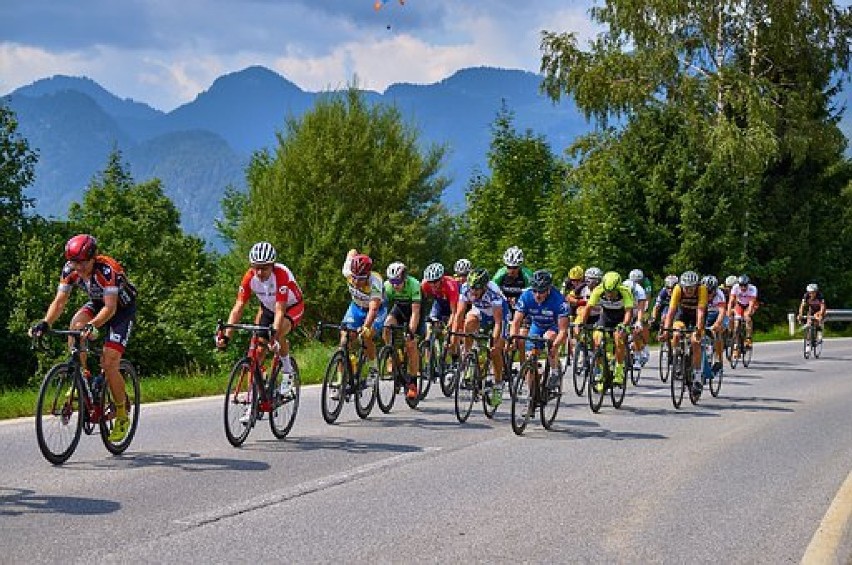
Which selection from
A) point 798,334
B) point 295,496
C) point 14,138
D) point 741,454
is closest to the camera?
point 295,496

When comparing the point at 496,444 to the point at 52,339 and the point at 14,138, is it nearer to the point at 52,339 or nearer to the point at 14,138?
the point at 52,339

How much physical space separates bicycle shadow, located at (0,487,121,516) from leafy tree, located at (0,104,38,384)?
40.6 meters

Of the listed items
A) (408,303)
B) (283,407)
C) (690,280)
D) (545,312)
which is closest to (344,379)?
(283,407)

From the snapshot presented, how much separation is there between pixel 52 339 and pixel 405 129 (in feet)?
50.5

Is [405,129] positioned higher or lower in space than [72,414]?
higher

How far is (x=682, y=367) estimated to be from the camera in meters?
14.7

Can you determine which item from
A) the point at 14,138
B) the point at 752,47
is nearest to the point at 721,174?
the point at 752,47

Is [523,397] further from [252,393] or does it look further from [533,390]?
[252,393]

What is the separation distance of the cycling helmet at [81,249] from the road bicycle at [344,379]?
3307 millimetres

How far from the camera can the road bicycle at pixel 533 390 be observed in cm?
1109

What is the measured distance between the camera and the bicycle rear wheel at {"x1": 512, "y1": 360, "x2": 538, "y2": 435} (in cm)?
1102

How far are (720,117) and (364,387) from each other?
91.5 feet

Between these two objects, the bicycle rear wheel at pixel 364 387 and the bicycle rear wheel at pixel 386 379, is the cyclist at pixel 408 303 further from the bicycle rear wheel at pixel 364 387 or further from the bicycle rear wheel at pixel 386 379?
the bicycle rear wheel at pixel 364 387

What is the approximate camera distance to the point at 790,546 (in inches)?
254
